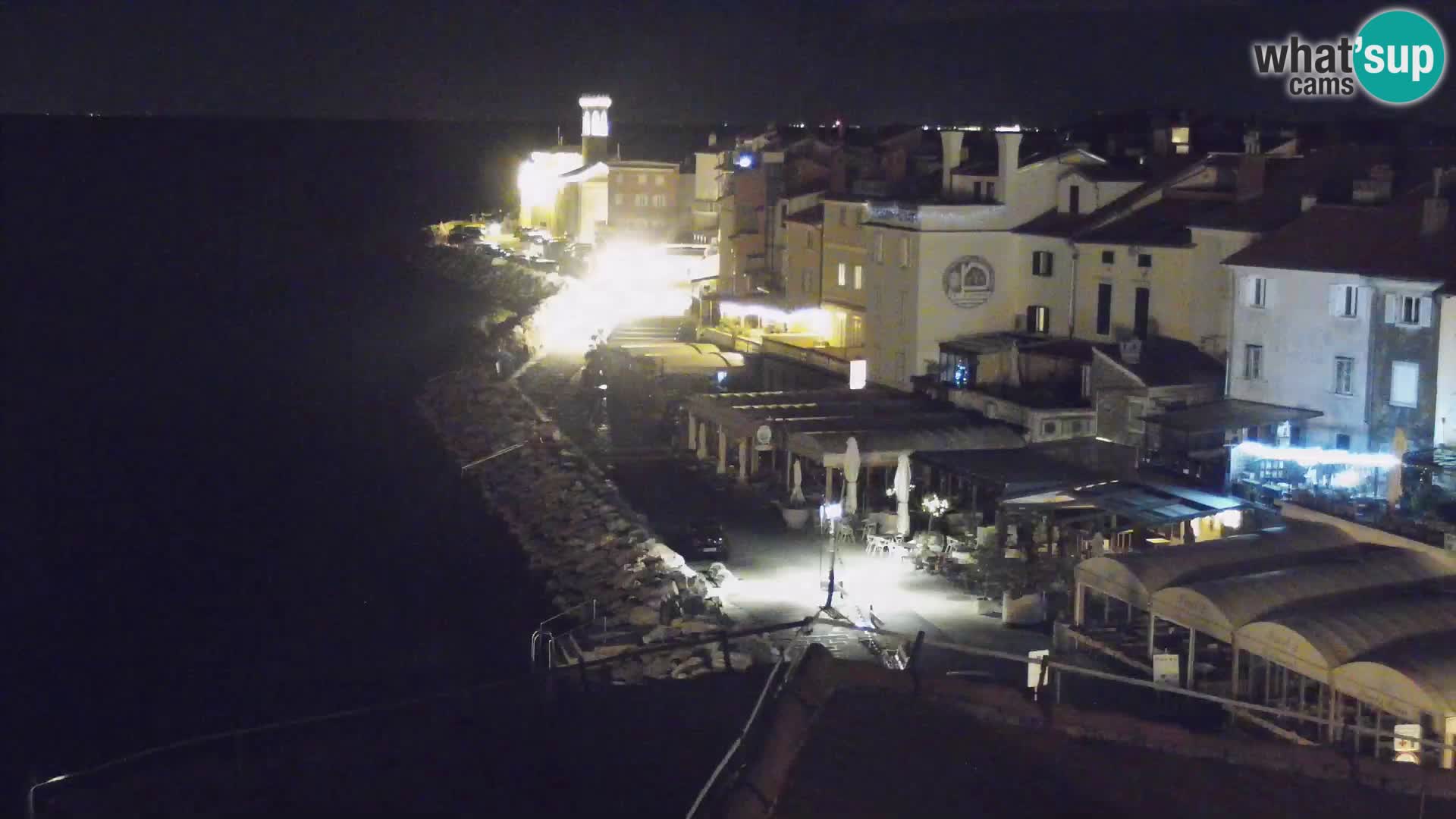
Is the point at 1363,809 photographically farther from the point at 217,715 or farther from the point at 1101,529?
the point at 217,715

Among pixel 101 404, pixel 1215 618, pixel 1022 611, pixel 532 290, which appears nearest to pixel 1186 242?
pixel 1022 611

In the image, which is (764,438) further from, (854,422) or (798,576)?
(798,576)

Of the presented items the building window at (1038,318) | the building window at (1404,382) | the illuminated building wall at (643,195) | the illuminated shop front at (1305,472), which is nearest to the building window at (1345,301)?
the building window at (1404,382)

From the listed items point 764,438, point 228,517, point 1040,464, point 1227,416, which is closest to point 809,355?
point 764,438

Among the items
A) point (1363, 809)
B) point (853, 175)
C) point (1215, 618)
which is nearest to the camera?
point (1363, 809)

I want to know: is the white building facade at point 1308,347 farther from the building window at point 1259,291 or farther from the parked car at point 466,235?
the parked car at point 466,235

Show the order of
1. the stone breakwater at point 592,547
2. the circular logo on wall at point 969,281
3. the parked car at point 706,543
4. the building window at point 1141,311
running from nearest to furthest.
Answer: the stone breakwater at point 592,547, the parked car at point 706,543, the building window at point 1141,311, the circular logo on wall at point 969,281

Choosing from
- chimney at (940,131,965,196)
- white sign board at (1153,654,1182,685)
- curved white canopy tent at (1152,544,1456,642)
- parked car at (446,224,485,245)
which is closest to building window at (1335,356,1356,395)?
curved white canopy tent at (1152,544,1456,642)
